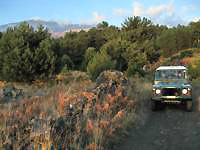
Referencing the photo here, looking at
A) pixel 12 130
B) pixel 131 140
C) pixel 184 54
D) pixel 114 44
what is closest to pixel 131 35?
pixel 114 44

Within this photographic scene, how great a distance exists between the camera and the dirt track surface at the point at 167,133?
18.7 ft

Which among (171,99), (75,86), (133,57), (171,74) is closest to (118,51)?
(133,57)

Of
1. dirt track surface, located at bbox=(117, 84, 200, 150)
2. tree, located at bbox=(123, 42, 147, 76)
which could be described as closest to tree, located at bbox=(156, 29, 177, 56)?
tree, located at bbox=(123, 42, 147, 76)

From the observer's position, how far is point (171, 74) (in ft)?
34.4

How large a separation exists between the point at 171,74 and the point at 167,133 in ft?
14.4

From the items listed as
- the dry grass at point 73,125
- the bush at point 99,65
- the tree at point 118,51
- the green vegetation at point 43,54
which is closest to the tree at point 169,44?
the green vegetation at point 43,54

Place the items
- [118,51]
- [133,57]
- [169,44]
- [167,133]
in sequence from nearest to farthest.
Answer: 1. [167,133]
2. [133,57]
3. [118,51]
4. [169,44]

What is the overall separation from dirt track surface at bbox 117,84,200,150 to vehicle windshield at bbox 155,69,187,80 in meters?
1.71

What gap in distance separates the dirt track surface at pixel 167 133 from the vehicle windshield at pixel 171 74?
Answer: 1.71 metres

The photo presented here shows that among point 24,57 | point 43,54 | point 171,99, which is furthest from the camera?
point 43,54

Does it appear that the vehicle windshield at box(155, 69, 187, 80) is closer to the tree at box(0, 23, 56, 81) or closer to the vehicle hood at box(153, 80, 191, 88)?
the vehicle hood at box(153, 80, 191, 88)

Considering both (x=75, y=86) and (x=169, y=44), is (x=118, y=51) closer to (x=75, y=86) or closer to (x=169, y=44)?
(x=75, y=86)

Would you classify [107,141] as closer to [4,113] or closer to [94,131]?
[94,131]

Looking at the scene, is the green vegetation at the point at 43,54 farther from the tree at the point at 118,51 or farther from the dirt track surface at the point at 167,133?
the dirt track surface at the point at 167,133
